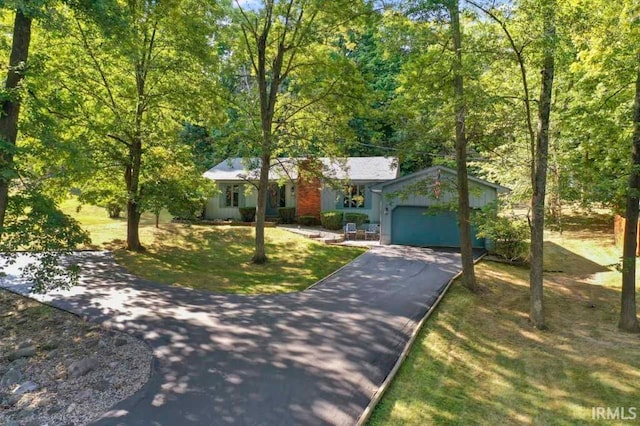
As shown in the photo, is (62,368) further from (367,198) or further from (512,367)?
(367,198)

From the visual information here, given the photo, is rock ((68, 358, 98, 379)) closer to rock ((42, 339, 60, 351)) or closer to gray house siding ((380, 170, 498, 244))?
rock ((42, 339, 60, 351))

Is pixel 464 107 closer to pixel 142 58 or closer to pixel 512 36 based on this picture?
pixel 512 36

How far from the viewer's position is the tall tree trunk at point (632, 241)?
10.2 metres

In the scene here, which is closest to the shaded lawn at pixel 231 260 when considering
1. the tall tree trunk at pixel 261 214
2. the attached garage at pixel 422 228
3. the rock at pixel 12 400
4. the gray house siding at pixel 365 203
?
the tall tree trunk at pixel 261 214

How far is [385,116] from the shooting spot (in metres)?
15.9

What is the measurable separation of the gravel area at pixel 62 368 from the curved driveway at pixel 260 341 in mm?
384

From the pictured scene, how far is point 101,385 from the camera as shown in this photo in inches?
274

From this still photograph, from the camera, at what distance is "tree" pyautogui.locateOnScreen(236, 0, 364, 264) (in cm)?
1619

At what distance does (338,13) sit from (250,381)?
13.9 m

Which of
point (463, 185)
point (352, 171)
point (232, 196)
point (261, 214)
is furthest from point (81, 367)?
point (352, 171)

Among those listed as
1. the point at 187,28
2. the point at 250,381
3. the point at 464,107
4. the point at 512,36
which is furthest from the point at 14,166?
the point at 512,36

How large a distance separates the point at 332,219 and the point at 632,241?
15986 mm

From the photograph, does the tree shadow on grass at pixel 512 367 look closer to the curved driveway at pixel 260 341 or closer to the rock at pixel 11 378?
the curved driveway at pixel 260 341

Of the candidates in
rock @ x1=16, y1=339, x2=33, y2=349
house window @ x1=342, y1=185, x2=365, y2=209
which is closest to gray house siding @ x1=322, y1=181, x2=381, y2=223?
house window @ x1=342, y1=185, x2=365, y2=209
